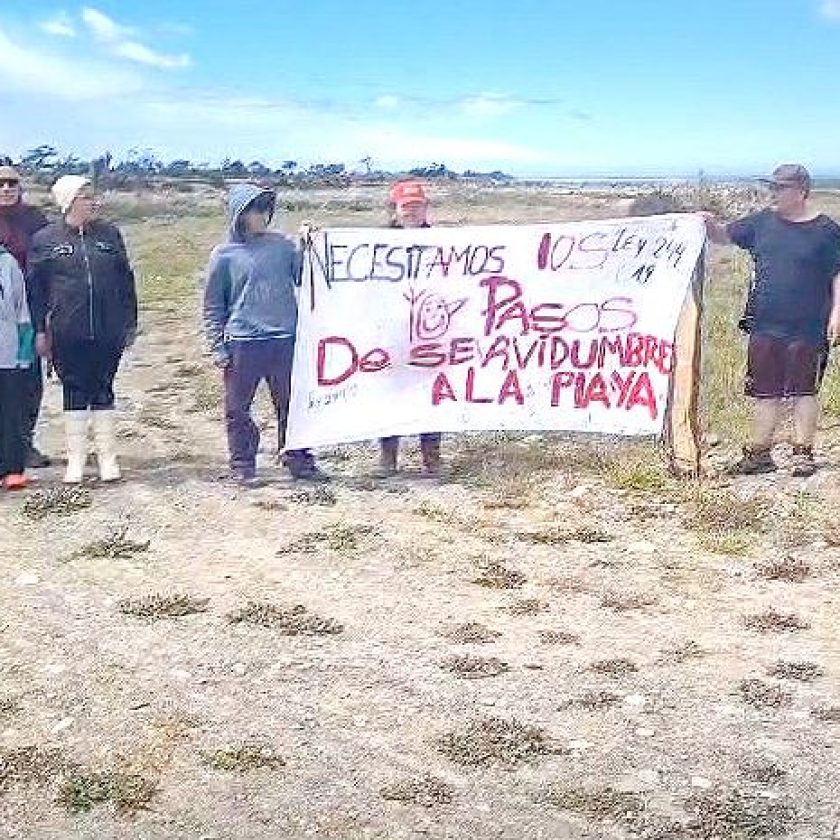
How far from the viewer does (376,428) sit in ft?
26.0

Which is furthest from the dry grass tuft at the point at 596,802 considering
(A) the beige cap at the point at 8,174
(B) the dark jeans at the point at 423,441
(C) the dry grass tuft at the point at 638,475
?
(A) the beige cap at the point at 8,174

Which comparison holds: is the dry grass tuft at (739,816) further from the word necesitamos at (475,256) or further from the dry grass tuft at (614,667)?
the word necesitamos at (475,256)

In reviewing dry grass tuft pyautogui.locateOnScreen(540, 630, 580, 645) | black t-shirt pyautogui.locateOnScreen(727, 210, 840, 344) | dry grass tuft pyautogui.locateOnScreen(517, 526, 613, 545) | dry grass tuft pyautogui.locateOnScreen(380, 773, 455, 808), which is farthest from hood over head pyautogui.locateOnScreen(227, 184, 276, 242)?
dry grass tuft pyautogui.locateOnScreen(380, 773, 455, 808)

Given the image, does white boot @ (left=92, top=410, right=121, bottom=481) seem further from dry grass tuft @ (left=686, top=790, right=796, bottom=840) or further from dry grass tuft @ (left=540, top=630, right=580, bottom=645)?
dry grass tuft @ (left=686, top=790, right=796, bottom=840)

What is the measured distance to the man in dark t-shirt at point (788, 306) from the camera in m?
7.43

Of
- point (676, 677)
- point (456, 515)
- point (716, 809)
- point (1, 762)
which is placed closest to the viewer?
point (716, 809)

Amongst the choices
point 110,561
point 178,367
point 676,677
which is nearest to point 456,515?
point 110,561

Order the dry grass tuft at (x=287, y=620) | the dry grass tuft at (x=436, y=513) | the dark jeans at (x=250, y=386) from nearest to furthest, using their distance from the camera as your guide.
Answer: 1. the dry grass tuft at (x=287, y=620)
2. the dry grass tuft at (x=436, y=513)
3. the dark jeans at (x=250, y=386)

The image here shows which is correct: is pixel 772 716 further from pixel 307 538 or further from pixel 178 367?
pixel 178 367

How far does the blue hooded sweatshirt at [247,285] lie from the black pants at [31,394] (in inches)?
47.5

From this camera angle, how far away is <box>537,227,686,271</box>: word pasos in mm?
7695

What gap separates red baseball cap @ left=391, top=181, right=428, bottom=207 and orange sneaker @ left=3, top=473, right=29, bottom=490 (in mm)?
2893

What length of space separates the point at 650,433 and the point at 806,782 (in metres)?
3.93

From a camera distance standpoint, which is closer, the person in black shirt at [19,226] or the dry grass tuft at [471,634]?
the dry grass tuft at [471,634]
